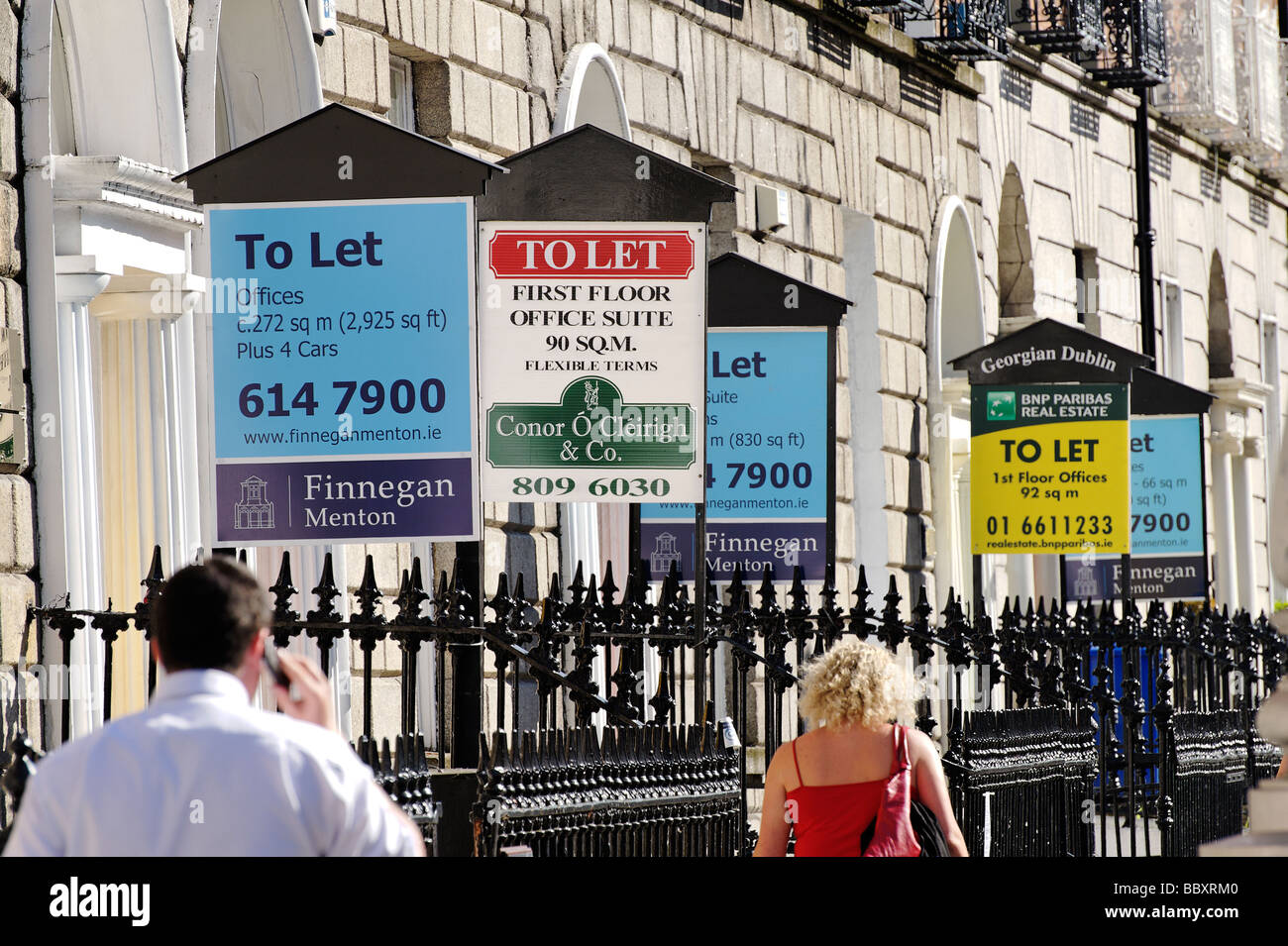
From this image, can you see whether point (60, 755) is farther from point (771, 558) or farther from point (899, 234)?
point (899, 234)

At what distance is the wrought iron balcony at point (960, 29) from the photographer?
1714 centimetres

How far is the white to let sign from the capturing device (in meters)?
7.71

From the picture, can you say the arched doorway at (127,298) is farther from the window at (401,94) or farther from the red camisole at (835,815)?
the red camisole at (835,815)

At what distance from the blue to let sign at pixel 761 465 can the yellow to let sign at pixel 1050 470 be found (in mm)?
4455

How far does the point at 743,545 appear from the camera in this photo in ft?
34.1

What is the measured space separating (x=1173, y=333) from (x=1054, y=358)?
980 centimetres

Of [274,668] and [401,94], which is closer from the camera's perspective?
[274,668]

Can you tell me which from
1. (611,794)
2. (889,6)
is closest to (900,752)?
(611,794)

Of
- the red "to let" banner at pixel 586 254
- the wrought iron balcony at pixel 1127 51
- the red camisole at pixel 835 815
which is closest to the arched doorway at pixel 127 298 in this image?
the red "to let" banner at pixel 586 254

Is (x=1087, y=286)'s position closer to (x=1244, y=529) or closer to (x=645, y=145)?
(x=1244, y=529)

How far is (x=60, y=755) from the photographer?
335 cm

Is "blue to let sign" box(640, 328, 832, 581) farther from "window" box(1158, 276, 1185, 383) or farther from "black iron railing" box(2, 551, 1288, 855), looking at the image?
"window" box(1158, 276, 1185, 383)
